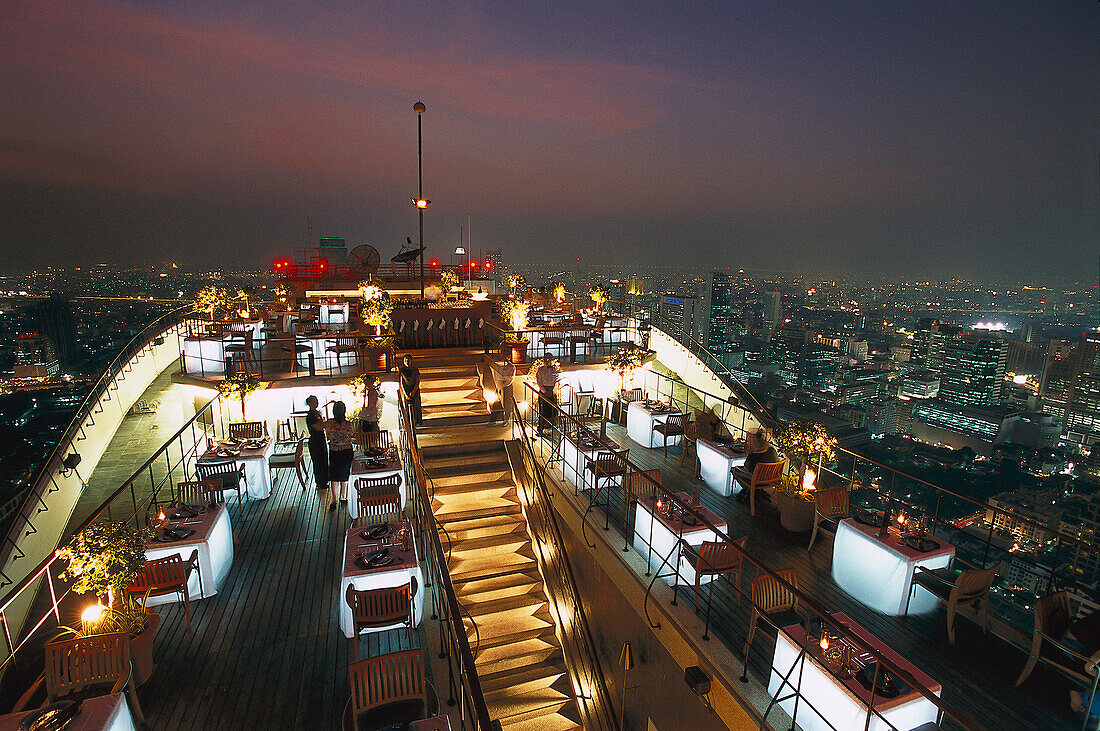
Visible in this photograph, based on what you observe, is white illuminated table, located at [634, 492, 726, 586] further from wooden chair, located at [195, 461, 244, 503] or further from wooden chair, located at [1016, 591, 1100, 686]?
wooden chair, located at [195, 461, 244, 503]

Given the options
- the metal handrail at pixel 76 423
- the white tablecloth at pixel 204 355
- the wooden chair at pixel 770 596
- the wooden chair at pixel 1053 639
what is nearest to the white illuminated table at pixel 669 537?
the wooden chair at pixel 770 596

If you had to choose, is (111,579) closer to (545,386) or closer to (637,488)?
(637,488)

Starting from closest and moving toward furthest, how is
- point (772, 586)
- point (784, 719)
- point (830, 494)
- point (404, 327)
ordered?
point (784, 719) → point (772, 586) → point (830, 494) → point (404, 327)

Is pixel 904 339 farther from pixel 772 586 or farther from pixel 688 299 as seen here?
pixel 772 586

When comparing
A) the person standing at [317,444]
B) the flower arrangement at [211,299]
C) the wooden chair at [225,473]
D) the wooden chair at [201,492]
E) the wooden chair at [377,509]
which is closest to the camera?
the wooden chair at [377,509]

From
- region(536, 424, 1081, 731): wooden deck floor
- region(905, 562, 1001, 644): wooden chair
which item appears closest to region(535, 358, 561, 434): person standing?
region(536, 424, 1081, 731): wooden deck floor

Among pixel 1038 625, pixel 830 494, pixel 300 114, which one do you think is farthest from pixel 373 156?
pixel 1038 625

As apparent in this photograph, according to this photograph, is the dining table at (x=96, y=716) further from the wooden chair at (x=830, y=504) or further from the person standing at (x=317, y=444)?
the wooden chair at (x=830, y=504)

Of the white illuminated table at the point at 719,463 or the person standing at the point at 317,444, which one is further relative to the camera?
the white illuminated table at the point at 719,463
